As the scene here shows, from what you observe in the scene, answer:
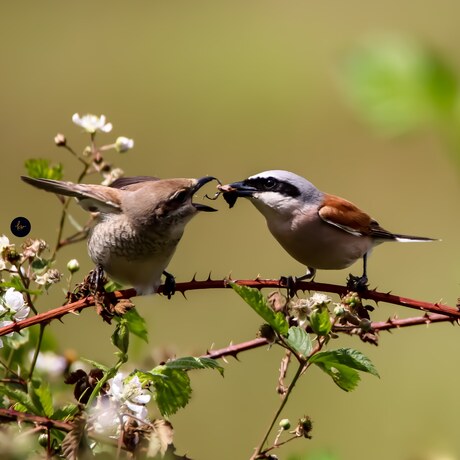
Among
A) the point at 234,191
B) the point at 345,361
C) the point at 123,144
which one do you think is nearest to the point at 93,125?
the point at 123,144

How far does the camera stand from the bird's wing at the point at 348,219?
291 cm

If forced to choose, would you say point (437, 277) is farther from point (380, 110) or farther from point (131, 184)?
point (380, 110)

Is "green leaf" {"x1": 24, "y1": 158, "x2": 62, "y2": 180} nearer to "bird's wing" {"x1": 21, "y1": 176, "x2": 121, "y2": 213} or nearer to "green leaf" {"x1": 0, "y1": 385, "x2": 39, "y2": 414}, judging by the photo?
"bird's wing" {"x1": 21, "y1": 176, "x2": 121, "y2": 213}

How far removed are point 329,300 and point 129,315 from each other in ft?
1.56

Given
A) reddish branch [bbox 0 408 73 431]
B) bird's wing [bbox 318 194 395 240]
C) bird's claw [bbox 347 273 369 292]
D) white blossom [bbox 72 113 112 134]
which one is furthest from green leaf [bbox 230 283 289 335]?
bird's wing [bbox 318 194 395 240]

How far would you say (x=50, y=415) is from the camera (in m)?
1.41

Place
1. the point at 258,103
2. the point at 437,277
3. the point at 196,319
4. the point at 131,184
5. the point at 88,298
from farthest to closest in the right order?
the point at 258,103 < the point at 437,277 < the point at 196,319 < the point at 131,184 < the point at 88,298

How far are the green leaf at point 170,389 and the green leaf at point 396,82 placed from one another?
2.64ft

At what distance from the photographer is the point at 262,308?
1425 mm

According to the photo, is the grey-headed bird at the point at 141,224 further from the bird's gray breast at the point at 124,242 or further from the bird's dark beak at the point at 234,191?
the bird's dark beak at the point at 234,191

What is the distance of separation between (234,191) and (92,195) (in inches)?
21.0

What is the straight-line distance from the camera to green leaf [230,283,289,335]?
1396 millimetres

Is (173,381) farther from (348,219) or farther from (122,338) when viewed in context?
(348,219)

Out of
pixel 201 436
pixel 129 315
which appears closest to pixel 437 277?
pixel 201 436
